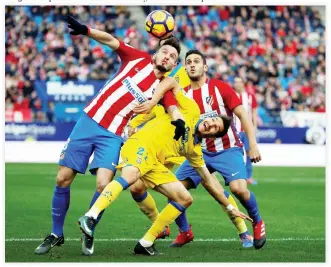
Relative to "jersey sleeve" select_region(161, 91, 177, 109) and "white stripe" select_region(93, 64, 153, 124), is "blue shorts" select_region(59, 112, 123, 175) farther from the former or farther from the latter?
"jersey sleeve" select_region(161, 91, 177, 109)

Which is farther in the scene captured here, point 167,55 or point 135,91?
point 135,91

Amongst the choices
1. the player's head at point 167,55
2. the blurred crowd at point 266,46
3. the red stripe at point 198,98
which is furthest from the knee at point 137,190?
the blurred crowd at point 266,46

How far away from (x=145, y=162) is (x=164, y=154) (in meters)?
0.30

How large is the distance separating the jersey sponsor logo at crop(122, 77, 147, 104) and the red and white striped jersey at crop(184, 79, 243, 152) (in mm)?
993

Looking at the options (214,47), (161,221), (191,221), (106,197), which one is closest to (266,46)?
(214,47)

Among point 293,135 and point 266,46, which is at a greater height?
point 266,46

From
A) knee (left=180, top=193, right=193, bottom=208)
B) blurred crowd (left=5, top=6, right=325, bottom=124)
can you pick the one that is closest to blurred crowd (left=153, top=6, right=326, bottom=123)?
blurred crowd (left=5, top=6, right=325, bottom=124)

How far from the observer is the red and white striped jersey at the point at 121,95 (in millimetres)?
8016

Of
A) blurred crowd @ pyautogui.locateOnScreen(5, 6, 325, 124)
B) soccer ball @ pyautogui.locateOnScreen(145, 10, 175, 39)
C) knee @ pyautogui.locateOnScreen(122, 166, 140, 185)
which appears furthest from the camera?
blurred crowd @ pyautogui.locateOnScreen(5, 6, 325, 124)

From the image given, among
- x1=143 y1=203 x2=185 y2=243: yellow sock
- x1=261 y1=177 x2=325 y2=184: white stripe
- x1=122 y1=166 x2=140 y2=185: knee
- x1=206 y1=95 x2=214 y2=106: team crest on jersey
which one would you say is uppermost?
x1=206 y1=95 x2=214 y2=106: team crest on jersey

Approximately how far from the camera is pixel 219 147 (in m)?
8.88

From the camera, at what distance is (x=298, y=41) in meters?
29.1

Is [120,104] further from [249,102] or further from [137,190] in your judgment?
[249,102]

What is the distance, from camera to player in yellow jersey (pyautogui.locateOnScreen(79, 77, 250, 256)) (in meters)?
7.52
